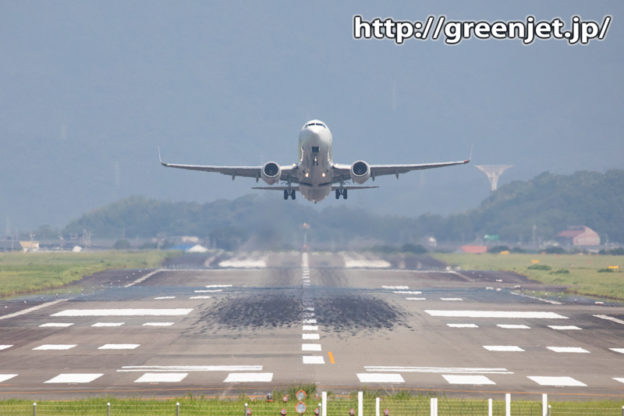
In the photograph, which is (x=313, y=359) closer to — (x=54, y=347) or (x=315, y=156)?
(x=54, y=347)

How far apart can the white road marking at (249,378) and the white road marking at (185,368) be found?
147 centimetres

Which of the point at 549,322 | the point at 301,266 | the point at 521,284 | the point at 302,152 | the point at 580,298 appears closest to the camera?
the point at 549,322

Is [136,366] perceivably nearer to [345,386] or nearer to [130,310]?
[345,386]

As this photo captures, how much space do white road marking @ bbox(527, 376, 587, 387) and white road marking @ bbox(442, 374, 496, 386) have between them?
2.41m

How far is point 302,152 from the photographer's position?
203 ft

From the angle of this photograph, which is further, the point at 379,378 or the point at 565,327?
the point at 565,327

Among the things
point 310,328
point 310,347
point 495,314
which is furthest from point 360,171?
point 310,347

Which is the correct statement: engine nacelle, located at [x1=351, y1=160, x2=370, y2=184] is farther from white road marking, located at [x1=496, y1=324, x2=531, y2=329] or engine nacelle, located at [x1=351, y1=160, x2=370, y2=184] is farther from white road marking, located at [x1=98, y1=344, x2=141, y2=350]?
white road marking, located at [x1=98, y1=344, x2=141, y2=350]

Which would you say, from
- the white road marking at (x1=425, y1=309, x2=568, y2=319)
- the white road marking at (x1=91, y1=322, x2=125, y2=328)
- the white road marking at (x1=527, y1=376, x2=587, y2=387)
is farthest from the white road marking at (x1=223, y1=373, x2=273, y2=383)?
the white road marking at (x1=425, y1=309, x2=568, y2=319)

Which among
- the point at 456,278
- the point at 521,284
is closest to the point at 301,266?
the point at 456,278

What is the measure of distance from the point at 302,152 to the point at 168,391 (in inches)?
1366

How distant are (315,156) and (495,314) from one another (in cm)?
2145

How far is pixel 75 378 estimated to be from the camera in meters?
33.4

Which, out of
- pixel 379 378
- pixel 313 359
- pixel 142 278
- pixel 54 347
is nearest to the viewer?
pixel 379 378
